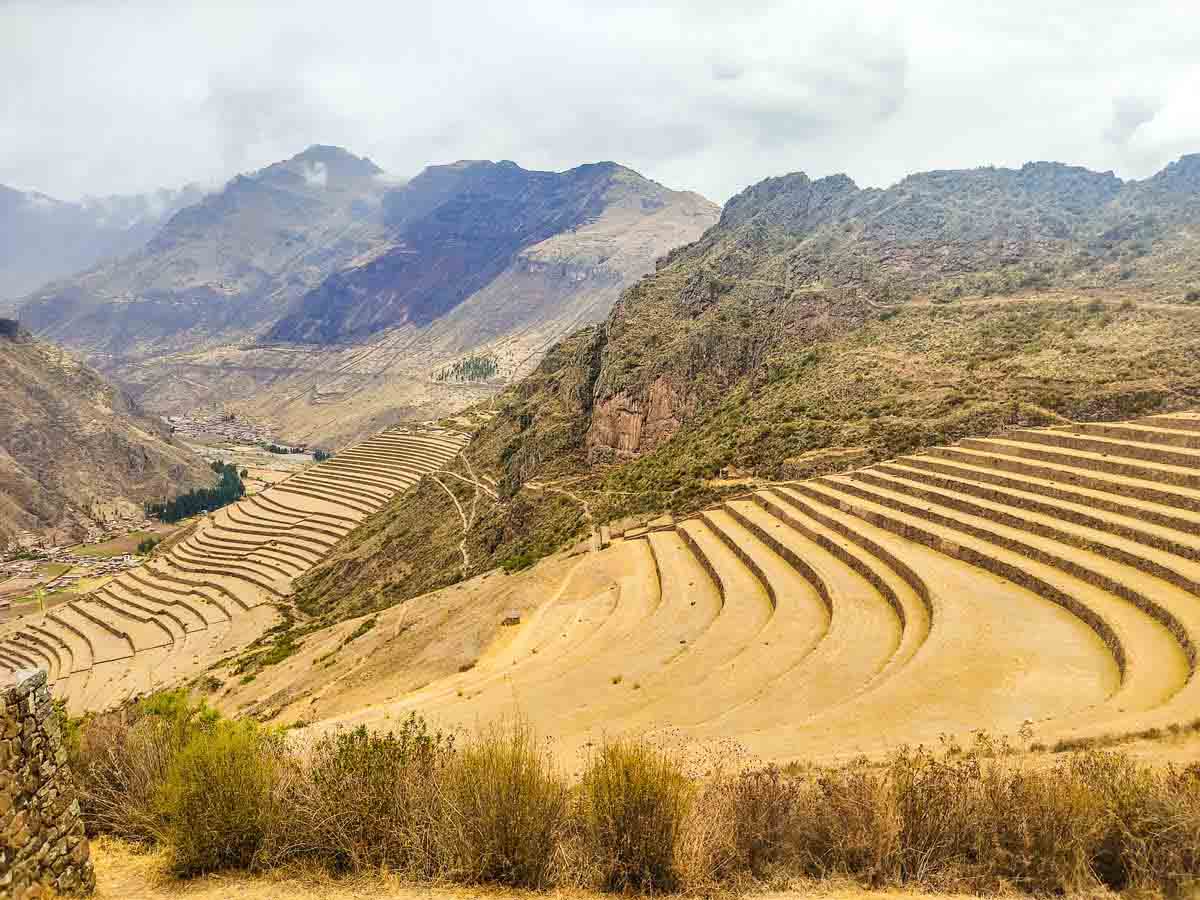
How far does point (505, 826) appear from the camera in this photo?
23.8 feet

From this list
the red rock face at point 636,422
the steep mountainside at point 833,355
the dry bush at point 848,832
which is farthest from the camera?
the red rock face at point 636,422

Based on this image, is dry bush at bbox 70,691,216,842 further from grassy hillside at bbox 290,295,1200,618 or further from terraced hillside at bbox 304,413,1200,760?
grassy hillside at bbox 290,295,1200,618

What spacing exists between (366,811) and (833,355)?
147ft

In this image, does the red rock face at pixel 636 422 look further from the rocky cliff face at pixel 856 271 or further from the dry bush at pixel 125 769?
the dry bush at pixel 125 769

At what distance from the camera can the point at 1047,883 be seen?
6.41m

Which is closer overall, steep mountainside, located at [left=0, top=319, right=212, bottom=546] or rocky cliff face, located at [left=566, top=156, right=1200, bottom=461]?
rocky cliff face, located at [left=566, top=156, right=1200, bottom=461]

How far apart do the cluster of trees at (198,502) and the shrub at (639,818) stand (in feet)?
428

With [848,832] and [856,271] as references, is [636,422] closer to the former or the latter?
[856,271]

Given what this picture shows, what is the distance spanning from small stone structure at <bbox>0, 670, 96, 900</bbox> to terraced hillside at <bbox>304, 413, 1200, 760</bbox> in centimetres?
606

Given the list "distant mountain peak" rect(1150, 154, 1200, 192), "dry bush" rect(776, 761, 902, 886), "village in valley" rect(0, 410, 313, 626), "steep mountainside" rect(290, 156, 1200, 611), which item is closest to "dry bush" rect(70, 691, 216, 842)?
"dry bush" rect(776, 761, 902, 886)

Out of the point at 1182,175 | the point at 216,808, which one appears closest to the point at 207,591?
the point at 216,808

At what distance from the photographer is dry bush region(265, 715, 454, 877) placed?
7605mm

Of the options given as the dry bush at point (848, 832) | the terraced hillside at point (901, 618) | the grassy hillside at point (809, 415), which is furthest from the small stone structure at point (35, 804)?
the grassy hillside at point (809, 415)

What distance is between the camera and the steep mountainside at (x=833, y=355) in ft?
105
